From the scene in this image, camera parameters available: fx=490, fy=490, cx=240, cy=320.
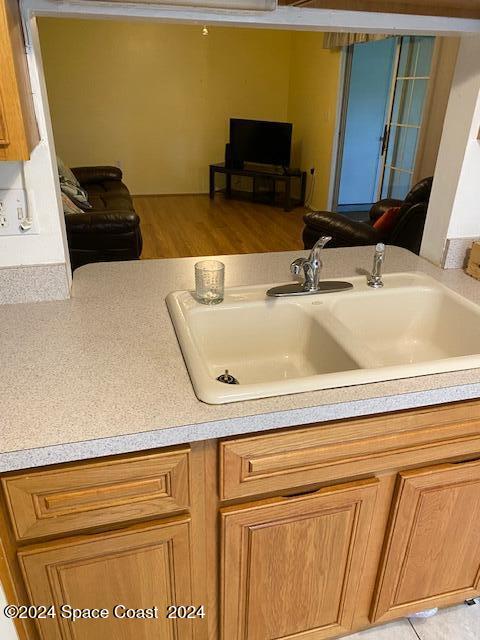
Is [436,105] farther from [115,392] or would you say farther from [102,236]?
[115,392]

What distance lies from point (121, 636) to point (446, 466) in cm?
83

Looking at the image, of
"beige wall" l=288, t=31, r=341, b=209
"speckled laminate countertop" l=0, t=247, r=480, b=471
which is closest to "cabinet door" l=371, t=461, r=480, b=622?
"speckled laminate countertop" l=0, t=247, r=480, b=471

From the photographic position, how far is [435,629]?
146cm

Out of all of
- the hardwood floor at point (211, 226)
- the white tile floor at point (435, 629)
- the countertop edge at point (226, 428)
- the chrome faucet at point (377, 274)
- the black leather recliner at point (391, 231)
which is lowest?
the white tile floor at point (435, 629)

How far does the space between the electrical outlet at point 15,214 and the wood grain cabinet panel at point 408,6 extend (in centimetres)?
78

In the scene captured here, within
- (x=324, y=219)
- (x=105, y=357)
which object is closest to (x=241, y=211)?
(x=324, y=219)

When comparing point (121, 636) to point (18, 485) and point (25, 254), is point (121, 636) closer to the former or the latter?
point (18, 485)

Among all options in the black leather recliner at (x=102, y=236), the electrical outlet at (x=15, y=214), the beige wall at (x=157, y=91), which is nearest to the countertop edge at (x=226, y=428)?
the electrical outlet at (x=15, y=214)

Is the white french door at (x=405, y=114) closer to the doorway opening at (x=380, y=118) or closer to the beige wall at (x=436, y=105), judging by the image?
the doorway opening at (x=380, y=118)

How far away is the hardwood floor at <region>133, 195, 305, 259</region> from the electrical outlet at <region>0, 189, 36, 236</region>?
121 inches

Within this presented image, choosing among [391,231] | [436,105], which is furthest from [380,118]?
[391,231]

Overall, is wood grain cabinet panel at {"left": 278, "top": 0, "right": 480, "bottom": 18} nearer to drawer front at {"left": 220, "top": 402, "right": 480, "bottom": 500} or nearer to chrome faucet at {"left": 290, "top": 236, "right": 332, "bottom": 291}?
chrome faucet at {"left": 290, "top": 236, "right": 332, "bottom": 291}

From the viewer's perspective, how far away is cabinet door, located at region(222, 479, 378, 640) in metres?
1.06

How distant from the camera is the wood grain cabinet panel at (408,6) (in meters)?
1.17
